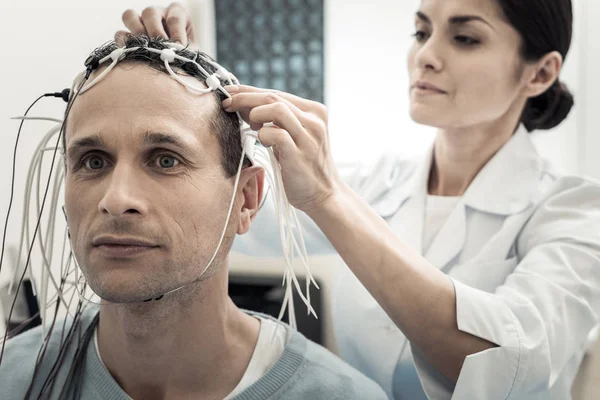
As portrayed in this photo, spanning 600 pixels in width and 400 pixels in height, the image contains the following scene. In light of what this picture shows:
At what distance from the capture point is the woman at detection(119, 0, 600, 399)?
1.21m

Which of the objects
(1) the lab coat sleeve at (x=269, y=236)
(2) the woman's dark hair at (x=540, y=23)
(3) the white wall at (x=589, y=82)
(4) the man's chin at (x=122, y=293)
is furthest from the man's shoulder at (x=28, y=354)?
(3) the white wall at (x=589, y=82)

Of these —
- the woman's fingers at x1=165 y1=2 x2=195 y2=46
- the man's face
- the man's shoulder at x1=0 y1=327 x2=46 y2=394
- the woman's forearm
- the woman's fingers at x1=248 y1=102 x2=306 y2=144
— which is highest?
the woman's fingers at x1=165 y1=2 x2=195 y2=46

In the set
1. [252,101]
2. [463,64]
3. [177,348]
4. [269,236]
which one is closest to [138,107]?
[252,101]

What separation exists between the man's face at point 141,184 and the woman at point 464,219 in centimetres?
12

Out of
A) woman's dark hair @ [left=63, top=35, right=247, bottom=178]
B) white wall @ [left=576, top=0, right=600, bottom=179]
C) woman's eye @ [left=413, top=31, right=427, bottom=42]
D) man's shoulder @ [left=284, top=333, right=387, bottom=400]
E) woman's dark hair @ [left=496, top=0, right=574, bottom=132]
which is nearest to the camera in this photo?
woman's dark hair @ [left=63, top=35, right=247, bottom=178]

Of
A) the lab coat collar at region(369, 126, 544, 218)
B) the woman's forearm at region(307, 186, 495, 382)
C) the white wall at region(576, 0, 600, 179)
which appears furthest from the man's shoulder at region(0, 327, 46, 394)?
the white wall at region(576, 0, 600, 179)

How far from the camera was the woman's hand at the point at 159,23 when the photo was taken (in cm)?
138

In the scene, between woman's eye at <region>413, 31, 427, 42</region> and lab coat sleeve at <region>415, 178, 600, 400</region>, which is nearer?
lab coat sleeve at <region>415, 178, 600, 400</region>

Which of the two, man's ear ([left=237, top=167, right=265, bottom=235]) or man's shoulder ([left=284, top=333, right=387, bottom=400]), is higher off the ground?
man's ear ([left=237, top=167, right=265, bottom=235])

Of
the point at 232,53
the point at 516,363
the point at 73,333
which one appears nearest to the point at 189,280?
the point at 73,333

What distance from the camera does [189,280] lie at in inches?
45.7

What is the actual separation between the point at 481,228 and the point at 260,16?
1438 millimetres

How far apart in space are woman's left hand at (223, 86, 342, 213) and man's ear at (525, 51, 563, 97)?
70cm

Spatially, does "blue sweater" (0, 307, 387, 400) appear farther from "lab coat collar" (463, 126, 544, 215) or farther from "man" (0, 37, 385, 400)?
"lab coat collar" (463, 126, 544, 215)
